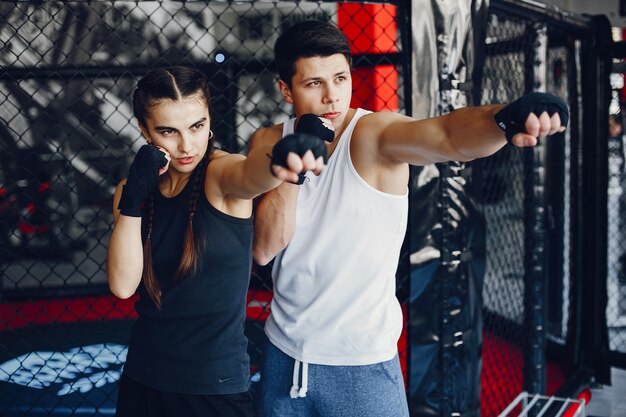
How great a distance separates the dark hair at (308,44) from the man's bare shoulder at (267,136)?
108 mm

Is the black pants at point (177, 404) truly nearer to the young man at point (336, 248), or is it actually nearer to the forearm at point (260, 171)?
the young man at point (336, 248)

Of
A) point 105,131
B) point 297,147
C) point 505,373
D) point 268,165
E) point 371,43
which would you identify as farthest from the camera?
point 105,131

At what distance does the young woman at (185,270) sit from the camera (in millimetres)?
1344

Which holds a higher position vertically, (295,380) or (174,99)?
(174,99)

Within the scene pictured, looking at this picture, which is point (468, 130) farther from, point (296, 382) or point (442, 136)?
point (296, 382)

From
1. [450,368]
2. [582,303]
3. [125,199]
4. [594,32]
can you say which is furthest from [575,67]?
[125,199]

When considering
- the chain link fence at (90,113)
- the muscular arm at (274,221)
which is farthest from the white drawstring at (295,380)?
the chain link fence at (90,113)

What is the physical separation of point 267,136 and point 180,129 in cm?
23

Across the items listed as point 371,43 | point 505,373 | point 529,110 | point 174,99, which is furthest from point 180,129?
point 371,43

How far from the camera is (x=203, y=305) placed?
1.35 meters

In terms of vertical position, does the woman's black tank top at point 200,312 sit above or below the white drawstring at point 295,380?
above

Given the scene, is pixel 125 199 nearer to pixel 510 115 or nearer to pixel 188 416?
pixel 188 416

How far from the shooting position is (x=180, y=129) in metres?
1.37

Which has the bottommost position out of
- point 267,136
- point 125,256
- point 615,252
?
point 615,252
